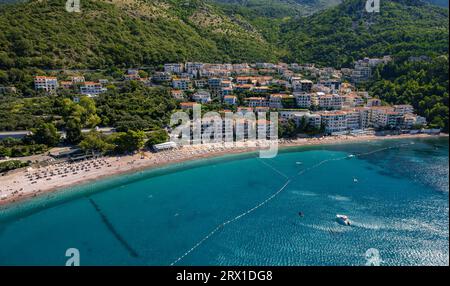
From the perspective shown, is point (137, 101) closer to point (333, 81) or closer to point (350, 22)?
point (333, 81)

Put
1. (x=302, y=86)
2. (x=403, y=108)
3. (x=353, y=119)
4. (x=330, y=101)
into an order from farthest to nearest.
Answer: (x=302, y=86), (x=330, y=101), (x=403, y=108), (x=353, y=119)

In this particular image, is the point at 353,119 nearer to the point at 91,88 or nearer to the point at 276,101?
the point at 276,101

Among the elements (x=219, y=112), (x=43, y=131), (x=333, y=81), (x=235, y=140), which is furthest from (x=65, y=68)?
(x=333, y=81)

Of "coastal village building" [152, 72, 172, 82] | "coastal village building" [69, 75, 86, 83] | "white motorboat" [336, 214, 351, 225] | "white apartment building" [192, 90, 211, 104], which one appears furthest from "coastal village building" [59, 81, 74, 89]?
"white motorboat" [336, 214, 351, 225]

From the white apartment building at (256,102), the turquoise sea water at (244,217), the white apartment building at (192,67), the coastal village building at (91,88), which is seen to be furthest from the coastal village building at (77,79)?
the white apartment building at (256,102)

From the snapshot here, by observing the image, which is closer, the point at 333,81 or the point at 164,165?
the point at 164,165

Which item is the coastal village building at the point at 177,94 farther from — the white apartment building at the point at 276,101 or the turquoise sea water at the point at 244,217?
the turquoise sea water at the point at 244,217

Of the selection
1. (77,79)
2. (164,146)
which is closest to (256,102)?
(164,146)
